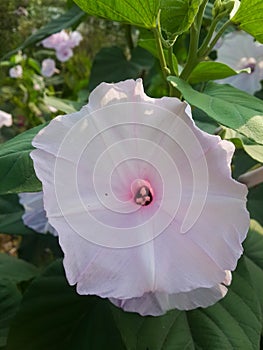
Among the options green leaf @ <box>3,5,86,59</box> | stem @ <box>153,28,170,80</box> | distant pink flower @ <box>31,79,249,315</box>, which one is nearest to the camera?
distant pink flower @ <box>31,79,249,315</box>

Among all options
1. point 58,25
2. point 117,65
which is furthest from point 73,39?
Answer: point 58,25

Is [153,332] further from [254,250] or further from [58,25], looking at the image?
[58,25]

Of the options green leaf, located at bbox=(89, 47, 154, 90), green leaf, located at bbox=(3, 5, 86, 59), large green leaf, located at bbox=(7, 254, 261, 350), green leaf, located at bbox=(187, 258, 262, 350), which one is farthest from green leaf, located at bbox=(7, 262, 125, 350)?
green leaf, located at bbox=(89, 47, 154, 90)

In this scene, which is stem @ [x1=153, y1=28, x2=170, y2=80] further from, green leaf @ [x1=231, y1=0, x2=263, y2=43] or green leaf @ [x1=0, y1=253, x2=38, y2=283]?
green leaf @ [x1=0, y1=253, x2=38, y2=283]

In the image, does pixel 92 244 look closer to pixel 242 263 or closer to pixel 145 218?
pixel 145 218

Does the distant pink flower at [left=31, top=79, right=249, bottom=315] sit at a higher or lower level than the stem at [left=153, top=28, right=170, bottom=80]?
lower

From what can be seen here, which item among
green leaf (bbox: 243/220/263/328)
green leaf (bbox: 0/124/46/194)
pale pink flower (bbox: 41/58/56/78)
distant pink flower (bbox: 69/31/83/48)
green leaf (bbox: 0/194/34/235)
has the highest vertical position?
green leaf (bbox: 0/124/46/194)

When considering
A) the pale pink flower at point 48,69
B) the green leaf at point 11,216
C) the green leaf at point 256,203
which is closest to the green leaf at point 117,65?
the green leaf at point 11,216
